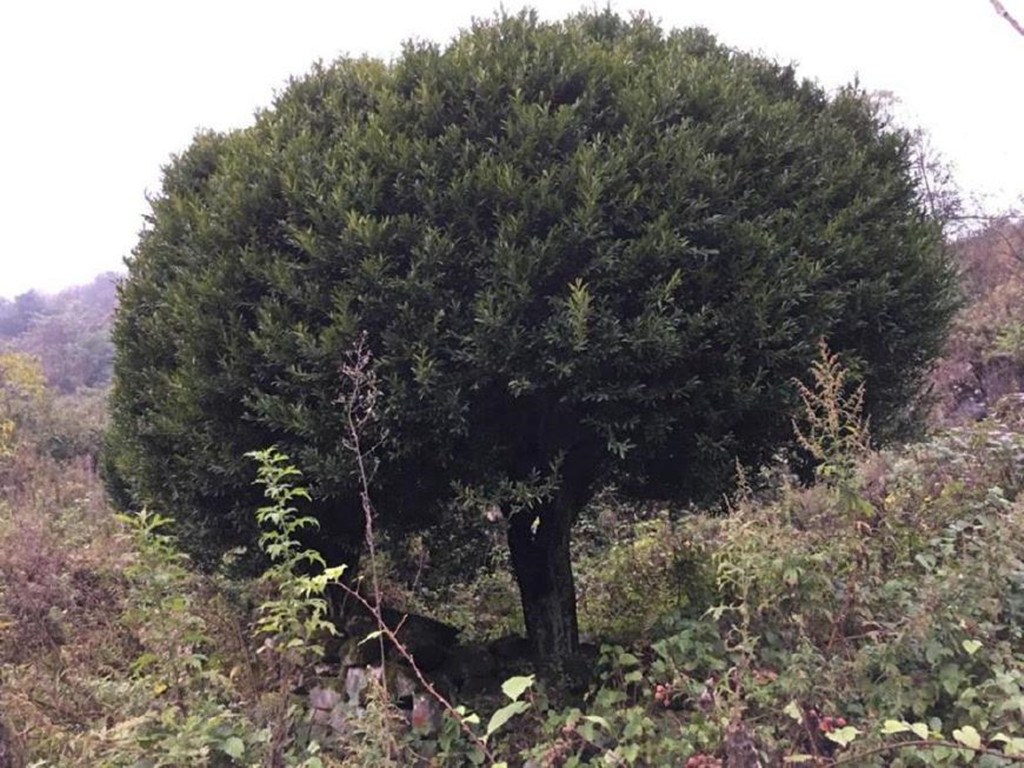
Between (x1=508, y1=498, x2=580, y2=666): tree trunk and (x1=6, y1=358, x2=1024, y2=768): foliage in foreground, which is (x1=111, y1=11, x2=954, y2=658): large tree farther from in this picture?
(x1=508, y1=498, x2=580, y2=666): tree trunk

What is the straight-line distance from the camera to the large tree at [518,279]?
11.3 feet

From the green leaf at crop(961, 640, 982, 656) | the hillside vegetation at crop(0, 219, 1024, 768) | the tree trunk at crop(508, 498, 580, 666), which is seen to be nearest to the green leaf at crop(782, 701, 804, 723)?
the hillside vegetation at crop(0, 219, 1024, 768)

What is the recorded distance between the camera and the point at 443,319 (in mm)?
3469

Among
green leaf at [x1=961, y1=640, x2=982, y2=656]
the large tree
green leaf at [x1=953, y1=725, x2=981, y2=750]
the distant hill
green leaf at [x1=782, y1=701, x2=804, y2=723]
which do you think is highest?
the distant hill

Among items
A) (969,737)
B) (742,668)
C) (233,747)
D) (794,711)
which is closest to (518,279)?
(742,668)

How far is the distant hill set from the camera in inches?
1238

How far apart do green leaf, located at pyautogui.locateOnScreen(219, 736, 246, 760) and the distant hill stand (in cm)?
2229

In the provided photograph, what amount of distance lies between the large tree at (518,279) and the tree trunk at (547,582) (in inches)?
19.8

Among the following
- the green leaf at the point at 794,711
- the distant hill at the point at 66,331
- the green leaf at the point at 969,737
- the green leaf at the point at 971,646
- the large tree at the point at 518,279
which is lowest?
the green leaf at the point at 794,711

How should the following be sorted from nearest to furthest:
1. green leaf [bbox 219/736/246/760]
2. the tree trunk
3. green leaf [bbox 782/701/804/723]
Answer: green leaf [bbox 782/701/804/723], green leaf [bbox 219/736/246/760], the tree trunk

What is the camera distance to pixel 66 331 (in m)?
37.1

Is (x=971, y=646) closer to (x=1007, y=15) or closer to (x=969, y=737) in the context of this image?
(x=969, y=737)

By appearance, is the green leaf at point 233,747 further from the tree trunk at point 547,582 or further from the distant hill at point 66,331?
the distant hill at point 66,331

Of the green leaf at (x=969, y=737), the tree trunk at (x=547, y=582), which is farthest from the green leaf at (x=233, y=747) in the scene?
the green leaf at (x=969, y=737)
